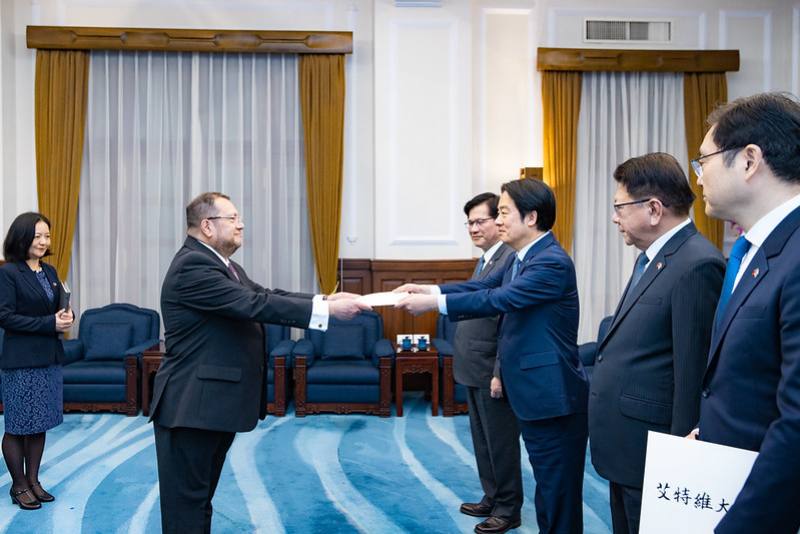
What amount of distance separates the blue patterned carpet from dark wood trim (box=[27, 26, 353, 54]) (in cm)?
357

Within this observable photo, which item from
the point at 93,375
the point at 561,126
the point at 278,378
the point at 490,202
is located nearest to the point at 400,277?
the point at 278,378

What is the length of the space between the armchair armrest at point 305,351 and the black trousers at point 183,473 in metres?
3.33

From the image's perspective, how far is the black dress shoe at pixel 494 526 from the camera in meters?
3.64

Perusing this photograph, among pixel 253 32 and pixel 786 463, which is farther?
pixel 253 32

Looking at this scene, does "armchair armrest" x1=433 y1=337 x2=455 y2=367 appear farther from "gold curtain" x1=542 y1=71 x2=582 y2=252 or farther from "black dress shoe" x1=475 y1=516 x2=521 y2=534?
"black dress shoe" x1=475 y1=516 x2=521 y2=534

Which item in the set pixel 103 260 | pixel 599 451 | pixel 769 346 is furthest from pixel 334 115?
pixel 769 346

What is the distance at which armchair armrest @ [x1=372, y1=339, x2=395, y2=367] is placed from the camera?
247 inches

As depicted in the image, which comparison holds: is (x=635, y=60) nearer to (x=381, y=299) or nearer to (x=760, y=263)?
(x=381, y=299)

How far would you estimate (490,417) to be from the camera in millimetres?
3705

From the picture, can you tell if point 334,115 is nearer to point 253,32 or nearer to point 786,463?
point 253,32

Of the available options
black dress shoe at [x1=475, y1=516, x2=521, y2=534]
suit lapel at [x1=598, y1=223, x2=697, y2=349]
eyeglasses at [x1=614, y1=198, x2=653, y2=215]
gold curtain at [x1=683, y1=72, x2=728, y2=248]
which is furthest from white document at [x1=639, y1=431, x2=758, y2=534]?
gold curtain at [x1=683, y1=72, x2=728, y2=248]

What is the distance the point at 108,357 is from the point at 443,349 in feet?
10.1

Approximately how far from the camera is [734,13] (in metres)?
7.56

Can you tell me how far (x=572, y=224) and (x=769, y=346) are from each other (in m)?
6.17
